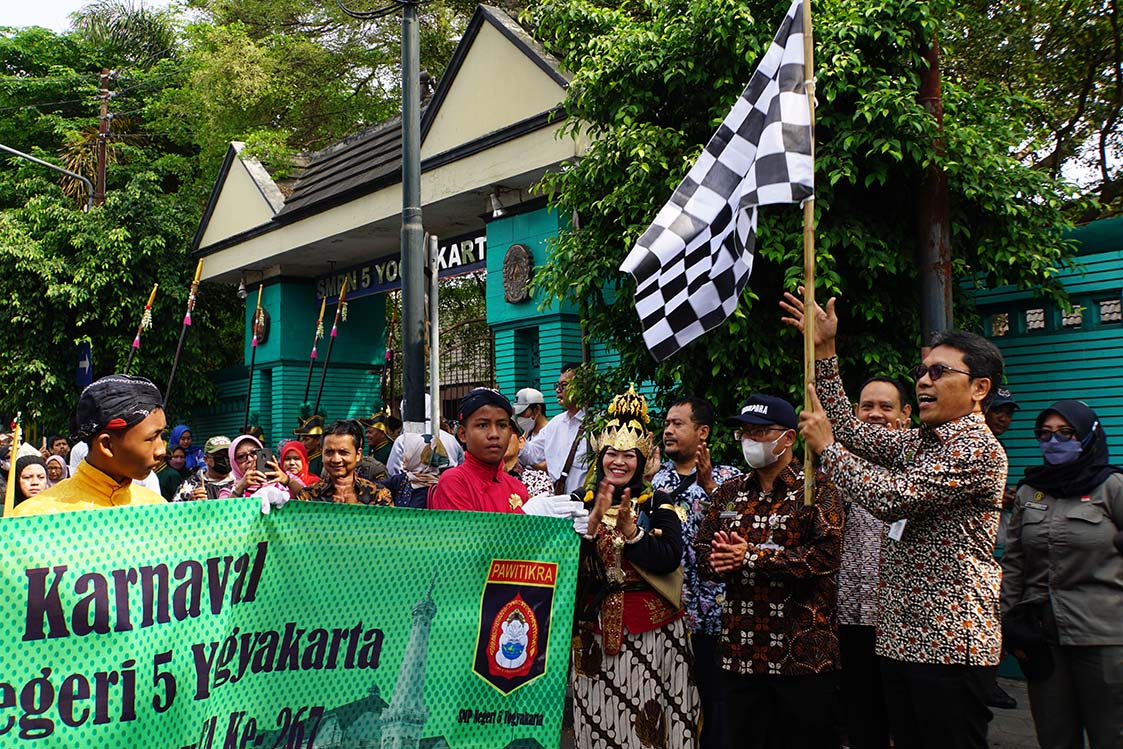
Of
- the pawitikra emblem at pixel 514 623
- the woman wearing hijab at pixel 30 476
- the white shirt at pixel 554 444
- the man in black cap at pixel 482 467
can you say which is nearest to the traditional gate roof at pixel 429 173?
the white shirt at pixel 554 444

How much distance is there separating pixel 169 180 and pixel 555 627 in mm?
24400

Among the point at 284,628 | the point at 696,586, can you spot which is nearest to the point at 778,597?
the point at 696,586

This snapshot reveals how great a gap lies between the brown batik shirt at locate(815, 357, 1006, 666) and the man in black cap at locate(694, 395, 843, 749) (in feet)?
1.24

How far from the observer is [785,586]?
14.5ft

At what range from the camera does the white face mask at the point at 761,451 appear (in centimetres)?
455

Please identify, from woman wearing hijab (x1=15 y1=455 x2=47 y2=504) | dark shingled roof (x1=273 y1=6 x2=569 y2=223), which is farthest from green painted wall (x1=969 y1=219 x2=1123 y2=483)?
woman wearing hijab (x1=15 y1=455 x2=47 y2=504)

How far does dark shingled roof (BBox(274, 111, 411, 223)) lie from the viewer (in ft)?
50.3

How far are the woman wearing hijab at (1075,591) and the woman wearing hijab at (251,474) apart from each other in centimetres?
376

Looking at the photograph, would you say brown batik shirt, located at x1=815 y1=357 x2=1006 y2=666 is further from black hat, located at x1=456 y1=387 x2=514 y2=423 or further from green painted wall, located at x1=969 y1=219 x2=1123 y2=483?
green painted wall, located at x1=969 y1=219 x2=1123 y2=483

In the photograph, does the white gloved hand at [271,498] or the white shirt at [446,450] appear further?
the white shirt at [446,450]

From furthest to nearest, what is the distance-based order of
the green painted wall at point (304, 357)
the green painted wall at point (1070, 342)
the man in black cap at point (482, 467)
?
the green painted wall at point (304, 357)
the green painted wall at point (1070, 342)
the man in black cap at point (482, 467)

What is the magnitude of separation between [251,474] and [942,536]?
396cm

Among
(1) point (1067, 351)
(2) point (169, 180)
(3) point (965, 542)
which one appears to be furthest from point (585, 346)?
(2) point (169, 180)

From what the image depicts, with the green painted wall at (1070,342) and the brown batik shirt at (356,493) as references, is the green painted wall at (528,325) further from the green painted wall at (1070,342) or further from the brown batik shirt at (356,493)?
the brown batik shirt at (356,493)
